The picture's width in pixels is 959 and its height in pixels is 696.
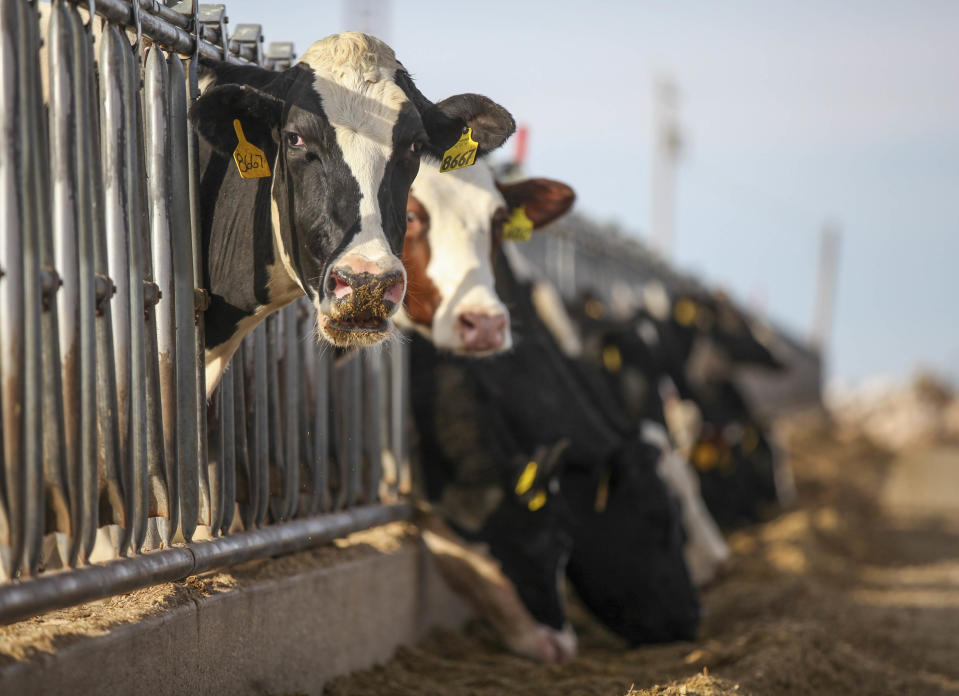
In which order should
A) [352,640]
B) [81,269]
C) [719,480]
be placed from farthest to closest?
[719,480]
[352,640]
[81,269]

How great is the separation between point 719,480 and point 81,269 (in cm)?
800

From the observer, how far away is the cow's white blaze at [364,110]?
10.9 feet

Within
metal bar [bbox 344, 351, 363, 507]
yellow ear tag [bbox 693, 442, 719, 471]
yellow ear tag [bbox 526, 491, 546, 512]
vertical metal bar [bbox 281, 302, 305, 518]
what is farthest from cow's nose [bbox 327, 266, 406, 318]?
yellow ear tag [bbox 693, 442, 719, 471]

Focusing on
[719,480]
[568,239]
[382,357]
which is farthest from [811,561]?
[382,357]

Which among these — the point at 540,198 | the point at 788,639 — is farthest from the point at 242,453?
the point at 540,198

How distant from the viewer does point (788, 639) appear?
4965mm

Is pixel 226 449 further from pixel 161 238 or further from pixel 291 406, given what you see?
pixel 161 238

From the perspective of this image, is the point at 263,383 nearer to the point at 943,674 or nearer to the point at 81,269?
the point at 81,269

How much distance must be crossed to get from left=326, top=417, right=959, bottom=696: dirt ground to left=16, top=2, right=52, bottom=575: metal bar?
1.69m

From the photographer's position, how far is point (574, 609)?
6938 mm

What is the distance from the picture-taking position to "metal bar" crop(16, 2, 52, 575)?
2.86 meters

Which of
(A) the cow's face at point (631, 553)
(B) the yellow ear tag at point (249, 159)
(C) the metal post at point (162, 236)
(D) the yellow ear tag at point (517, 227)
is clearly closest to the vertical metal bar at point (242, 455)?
(C) the metal post at point (162, 236)

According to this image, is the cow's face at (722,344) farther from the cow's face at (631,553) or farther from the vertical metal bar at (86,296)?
the vertical metal bar at (86,296)

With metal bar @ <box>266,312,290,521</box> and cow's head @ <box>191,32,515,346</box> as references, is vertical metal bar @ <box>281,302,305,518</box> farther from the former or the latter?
cow's head @ <box>191,32,515,346</box>
